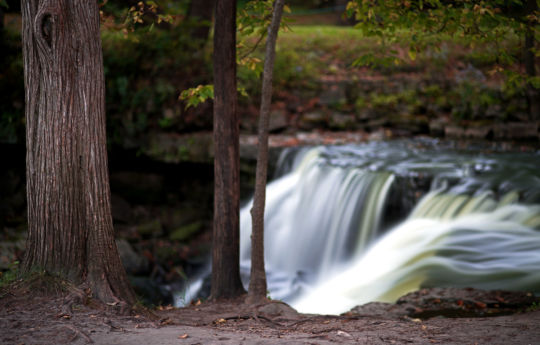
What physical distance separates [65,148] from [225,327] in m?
2.37

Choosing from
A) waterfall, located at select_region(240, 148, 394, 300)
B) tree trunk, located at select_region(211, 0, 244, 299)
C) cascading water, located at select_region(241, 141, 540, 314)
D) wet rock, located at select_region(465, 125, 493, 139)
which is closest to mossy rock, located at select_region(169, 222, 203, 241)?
cascading water, located at select_region(241, 141, 540, 314)

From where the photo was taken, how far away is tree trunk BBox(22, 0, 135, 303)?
491cm

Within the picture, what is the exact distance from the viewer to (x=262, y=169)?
6.00 meters

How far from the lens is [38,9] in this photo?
489cm

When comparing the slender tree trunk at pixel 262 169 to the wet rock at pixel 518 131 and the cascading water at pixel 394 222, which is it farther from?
the wet rock at pixel 518 131

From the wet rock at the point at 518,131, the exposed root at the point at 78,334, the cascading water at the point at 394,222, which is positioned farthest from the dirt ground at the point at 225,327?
the wet rock at the point at 518,131

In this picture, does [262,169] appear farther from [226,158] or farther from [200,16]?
[200,16]

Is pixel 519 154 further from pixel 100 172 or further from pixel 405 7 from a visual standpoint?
pixel 100 172

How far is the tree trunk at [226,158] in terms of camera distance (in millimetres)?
6273

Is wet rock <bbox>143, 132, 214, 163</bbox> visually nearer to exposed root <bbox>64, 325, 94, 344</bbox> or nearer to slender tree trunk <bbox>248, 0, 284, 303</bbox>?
slender tree trunk <bbox>248, 0, 284, 303</bbox>

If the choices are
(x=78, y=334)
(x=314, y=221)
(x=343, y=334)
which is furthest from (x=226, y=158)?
(x=314, y=221)

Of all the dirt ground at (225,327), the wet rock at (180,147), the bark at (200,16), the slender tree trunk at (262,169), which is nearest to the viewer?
the dirt ground at (225,327)

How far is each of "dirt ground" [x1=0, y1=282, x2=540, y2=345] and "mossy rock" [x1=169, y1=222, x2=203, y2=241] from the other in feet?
22.5

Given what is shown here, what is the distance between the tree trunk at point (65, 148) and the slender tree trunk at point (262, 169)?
5.72ft
